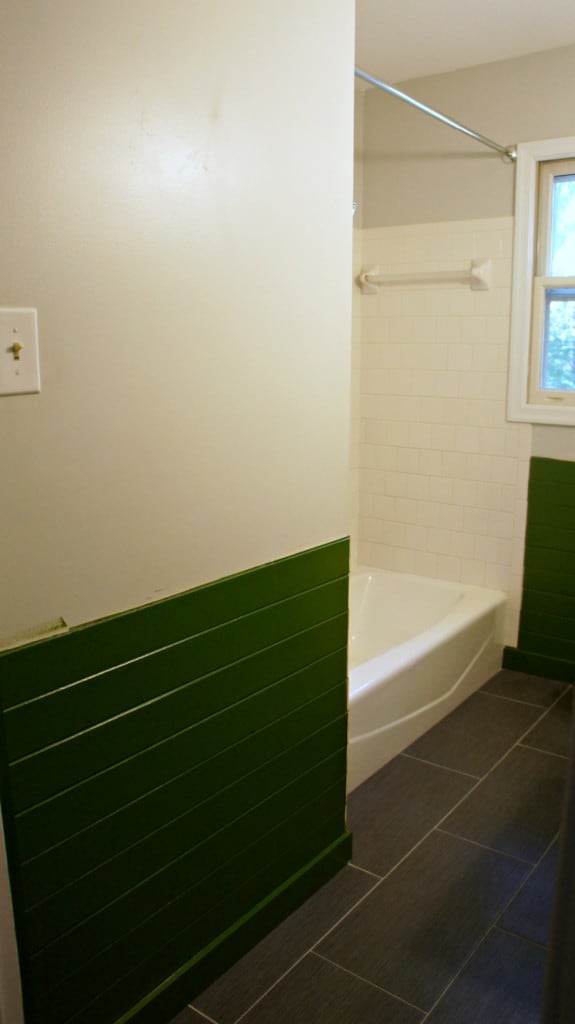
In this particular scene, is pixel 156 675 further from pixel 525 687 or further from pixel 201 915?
pixel 525 687

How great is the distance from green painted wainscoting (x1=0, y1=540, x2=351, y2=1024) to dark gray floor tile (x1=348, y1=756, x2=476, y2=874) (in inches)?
7.1

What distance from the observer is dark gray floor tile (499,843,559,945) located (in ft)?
6.57

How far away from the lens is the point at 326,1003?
70.2 inches

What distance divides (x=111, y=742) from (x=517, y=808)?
4.94 feet

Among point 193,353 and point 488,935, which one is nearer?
point 193,353

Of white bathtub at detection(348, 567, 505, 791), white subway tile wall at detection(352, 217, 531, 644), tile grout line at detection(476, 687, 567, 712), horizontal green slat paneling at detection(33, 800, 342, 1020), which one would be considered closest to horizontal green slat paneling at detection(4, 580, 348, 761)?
horizontal green slat paneling at detection(33, 800, 342, 1020)

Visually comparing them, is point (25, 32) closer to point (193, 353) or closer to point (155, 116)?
point (155, 116)

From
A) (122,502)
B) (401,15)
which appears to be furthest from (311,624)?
(401,15)

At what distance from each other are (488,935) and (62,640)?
1.32 meters

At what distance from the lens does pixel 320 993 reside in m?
1.81

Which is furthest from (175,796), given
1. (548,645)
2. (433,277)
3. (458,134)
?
(458,134)

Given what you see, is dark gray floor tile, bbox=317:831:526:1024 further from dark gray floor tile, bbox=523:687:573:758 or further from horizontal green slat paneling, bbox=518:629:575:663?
horizontal green slat paneling, bbox=518:629:575:663

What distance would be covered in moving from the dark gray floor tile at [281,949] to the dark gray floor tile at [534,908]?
35cm

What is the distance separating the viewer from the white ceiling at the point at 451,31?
2.65m
